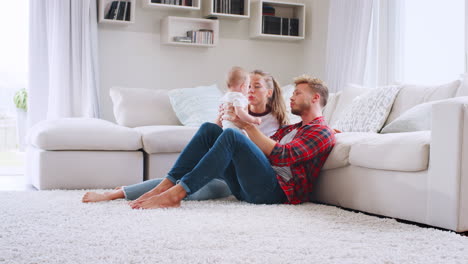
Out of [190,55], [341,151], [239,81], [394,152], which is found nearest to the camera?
[394,152]

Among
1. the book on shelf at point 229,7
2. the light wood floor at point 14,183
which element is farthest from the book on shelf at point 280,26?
the light wood floor at point 14,183

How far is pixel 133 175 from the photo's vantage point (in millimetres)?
3957

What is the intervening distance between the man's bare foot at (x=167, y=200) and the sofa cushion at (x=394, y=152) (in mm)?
890

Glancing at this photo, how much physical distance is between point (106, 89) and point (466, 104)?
3.85 meters

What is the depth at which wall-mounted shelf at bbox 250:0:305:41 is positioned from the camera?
19.3 feet

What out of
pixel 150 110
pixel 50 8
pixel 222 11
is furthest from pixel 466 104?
pixel 50 8

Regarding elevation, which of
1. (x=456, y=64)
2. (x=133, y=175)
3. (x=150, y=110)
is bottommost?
(x=133, y=175)

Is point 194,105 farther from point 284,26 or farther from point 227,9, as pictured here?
point 284,26

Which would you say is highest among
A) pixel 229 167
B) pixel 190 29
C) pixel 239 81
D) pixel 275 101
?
pixel 190 29

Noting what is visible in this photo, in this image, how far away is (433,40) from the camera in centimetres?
464

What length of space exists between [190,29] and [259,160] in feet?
10.6

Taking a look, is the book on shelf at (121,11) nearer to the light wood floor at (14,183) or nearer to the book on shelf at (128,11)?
the book on shelf at (128,11)

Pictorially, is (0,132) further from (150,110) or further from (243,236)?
(243,236)

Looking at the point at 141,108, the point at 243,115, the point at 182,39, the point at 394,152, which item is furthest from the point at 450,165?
the point at 182,39
